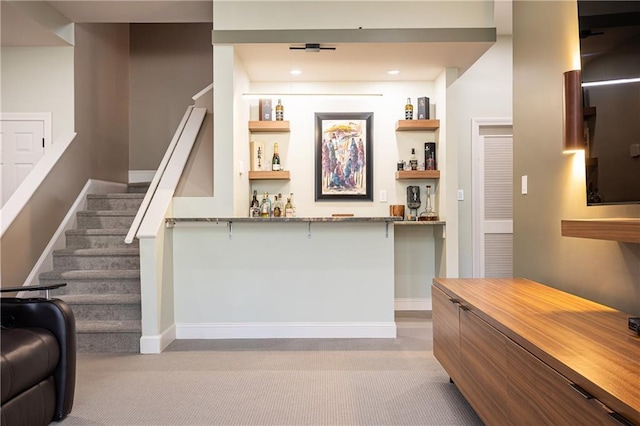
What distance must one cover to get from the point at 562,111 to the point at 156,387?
2.81 meters

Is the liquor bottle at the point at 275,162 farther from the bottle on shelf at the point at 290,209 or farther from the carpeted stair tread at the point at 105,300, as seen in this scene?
the carpeted stair tread at the point at 105,300

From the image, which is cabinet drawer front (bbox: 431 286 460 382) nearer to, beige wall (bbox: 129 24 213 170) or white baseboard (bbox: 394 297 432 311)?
white baseboard (bbox: 394 297 432 311)

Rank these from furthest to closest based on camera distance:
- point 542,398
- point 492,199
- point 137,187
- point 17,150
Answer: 1. point 137,187
2. point 492,199
3. point 17,150
4. point 542,398

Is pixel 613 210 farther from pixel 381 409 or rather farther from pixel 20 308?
pixel 20 308

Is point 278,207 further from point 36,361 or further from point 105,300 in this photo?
A: point 36,361

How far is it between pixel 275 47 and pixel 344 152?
1460mm

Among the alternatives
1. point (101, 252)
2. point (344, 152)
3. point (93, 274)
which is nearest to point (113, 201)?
point (101, 252)

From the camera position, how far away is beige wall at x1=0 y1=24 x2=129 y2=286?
3.90 metres

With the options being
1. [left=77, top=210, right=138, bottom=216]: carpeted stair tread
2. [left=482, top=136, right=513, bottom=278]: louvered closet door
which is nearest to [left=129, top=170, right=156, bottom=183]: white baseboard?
[left=77, top=210, right=138, bottom=216]: carpeted stair tread

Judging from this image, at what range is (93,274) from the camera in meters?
3.96

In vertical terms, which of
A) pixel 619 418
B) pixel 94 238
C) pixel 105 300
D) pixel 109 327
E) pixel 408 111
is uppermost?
pixel 408 111

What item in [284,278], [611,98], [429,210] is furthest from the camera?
[429,210]

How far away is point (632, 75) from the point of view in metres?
1.72

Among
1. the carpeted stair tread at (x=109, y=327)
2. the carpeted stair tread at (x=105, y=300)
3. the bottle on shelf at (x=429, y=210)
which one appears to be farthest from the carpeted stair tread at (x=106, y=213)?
the bottle on shelf at (x=429, y=210)
